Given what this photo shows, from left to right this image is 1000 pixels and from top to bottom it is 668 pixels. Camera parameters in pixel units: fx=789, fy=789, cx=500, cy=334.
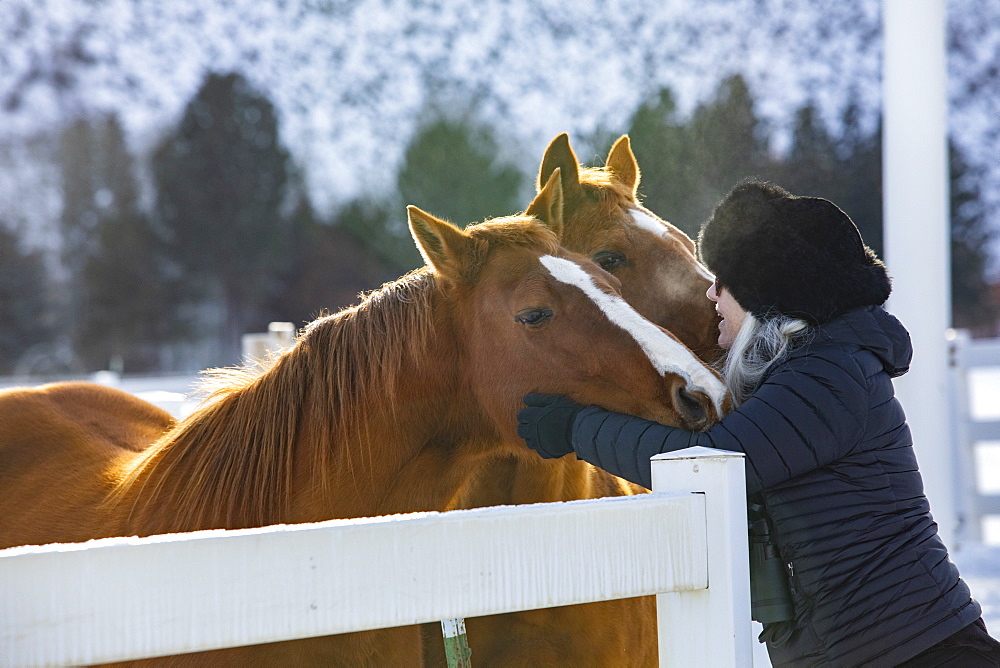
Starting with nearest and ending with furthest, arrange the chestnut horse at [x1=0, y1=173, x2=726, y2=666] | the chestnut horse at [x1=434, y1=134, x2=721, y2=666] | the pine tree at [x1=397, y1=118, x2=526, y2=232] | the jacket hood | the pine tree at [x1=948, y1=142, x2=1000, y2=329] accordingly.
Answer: the jacket hood
the chestnut horse at [x1=0, y1=173, x2=726, y2=666]
the chestnut horse at [x1=434, y1=134, x2=721, y2=666]
the pine tree at [x1=948, y1=142, x2=1000, y2=329]
the pine tree at [x1=397, y1=118, x2=526, y2=232]

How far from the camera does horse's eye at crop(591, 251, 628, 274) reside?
2.60m

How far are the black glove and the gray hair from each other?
1.14 feet

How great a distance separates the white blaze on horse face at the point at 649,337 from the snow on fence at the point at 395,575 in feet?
1.55

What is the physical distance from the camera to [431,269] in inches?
79.4

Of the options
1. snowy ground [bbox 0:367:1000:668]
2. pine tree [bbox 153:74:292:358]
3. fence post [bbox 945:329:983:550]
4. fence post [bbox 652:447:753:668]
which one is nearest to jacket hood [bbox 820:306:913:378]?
fence post [bbox 652:447:753:668]

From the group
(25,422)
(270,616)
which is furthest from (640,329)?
(25,422)

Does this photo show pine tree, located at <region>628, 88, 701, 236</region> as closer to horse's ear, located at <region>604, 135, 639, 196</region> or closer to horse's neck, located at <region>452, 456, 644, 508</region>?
horse's ear, located at <region>604, 135, 639, 196</region>

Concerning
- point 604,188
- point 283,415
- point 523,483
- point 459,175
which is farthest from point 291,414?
point 459,175

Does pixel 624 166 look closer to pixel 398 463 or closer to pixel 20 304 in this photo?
pixel 398 463

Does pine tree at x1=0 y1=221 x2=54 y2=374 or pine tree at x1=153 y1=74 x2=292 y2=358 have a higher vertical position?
pine tree at x1=153 y1=74 x2=292 y2=358

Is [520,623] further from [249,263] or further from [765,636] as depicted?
[249,263]

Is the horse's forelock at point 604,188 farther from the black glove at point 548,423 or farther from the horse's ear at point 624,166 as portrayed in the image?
the black glove at point 548,423

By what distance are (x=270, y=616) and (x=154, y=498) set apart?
1132 mm

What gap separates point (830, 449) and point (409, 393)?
3.14ft
